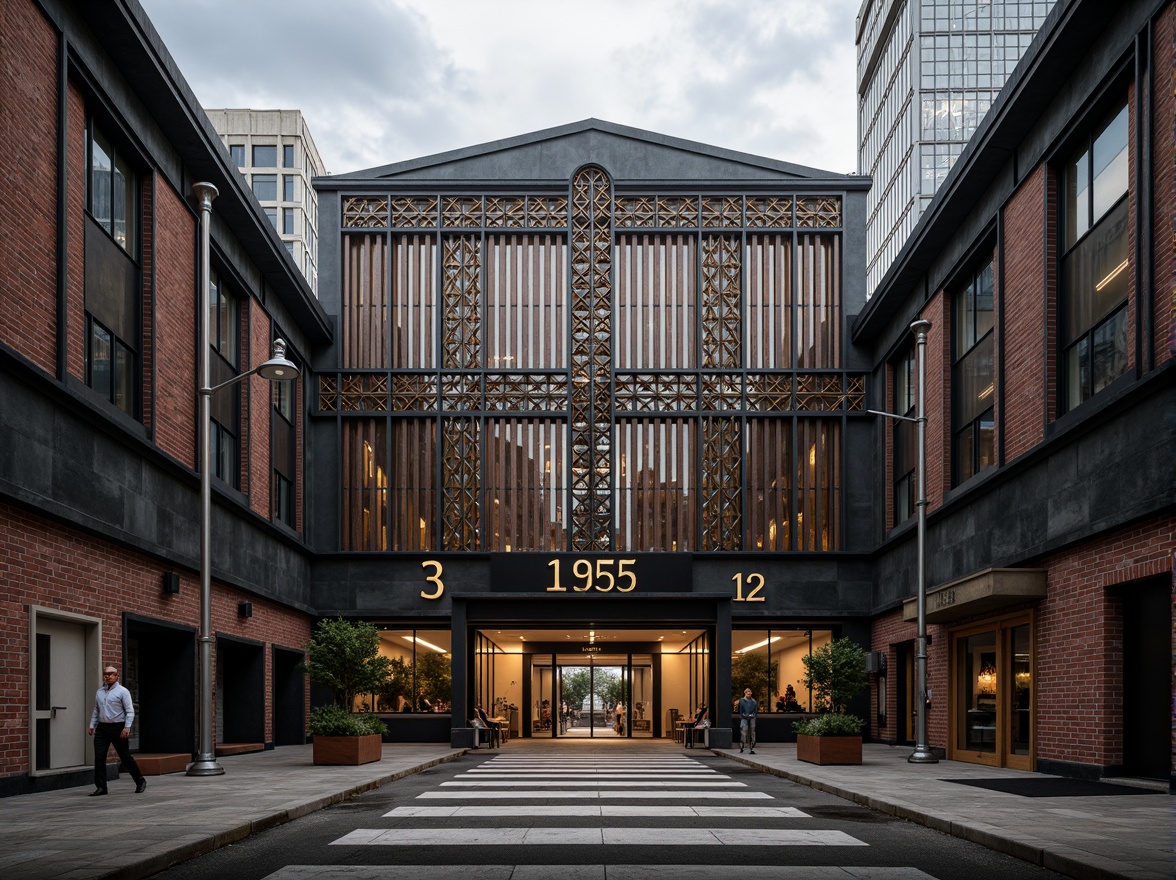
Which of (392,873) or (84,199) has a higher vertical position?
(84,199)

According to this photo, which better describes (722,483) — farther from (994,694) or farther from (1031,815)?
(1031,815)

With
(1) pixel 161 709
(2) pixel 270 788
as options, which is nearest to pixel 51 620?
(2) pixel 270 788

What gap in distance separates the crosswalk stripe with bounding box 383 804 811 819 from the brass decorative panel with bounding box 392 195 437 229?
23.6m

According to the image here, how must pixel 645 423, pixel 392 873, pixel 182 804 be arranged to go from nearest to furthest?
pixel 392 873
pixel 182 804
pixel 645 423

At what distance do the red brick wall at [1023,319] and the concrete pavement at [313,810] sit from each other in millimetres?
6191

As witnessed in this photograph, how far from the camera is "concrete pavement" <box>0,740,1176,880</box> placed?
31.4 feet

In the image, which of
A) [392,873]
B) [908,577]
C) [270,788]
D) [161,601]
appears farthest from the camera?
[908,577]

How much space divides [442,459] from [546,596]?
15.9 ft

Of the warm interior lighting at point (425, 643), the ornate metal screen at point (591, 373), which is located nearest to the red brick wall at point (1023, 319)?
the ornate metal screen at point (591, 373)

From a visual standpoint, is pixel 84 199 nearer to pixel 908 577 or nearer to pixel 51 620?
pixel 51 620

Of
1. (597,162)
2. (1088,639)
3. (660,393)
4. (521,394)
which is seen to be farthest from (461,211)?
(1088,639)

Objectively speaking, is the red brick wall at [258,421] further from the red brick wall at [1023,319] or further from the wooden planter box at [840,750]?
the red brick wall at [1023,319]

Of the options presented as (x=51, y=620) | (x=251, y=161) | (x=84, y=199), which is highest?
(x=251, y=161)

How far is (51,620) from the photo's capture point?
17.7 metres
